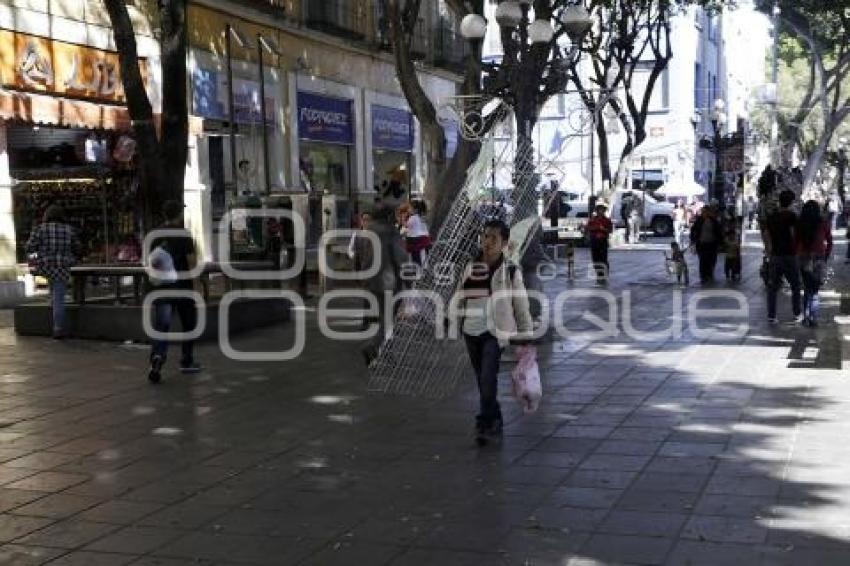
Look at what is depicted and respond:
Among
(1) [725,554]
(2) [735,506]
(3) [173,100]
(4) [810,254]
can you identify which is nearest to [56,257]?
(3) [173,100]

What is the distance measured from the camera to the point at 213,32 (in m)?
20.3

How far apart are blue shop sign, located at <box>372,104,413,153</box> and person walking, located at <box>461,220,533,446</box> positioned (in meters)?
20.4

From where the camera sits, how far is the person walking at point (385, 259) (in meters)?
10.8

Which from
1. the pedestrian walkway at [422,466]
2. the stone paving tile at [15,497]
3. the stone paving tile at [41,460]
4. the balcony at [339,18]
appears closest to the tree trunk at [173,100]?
the pedestrian walkway at [422,466]

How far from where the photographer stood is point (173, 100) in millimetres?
12039

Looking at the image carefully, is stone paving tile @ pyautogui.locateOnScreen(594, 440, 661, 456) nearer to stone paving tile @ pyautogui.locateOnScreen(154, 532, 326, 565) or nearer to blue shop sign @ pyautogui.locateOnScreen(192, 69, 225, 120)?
stone paving tile @ pyautogui.locateOnScreen(154, 532, 326, 565)

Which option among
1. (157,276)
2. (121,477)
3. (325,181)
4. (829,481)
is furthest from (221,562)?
(325,181)

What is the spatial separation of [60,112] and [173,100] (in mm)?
5374

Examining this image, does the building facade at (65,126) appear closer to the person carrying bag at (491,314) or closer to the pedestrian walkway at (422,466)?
the pedestrian walkway at (422,466)

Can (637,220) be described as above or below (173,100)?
below

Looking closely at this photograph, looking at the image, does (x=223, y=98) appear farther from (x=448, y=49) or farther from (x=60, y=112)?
(x=448, y=49)

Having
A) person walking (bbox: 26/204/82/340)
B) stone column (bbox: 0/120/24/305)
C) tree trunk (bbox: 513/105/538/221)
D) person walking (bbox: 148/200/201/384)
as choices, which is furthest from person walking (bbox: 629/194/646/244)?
person walking (bbox: 148/200/201/384)

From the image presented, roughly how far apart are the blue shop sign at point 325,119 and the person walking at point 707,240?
9252mm

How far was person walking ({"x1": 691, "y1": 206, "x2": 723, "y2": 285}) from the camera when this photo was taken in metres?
19.2
